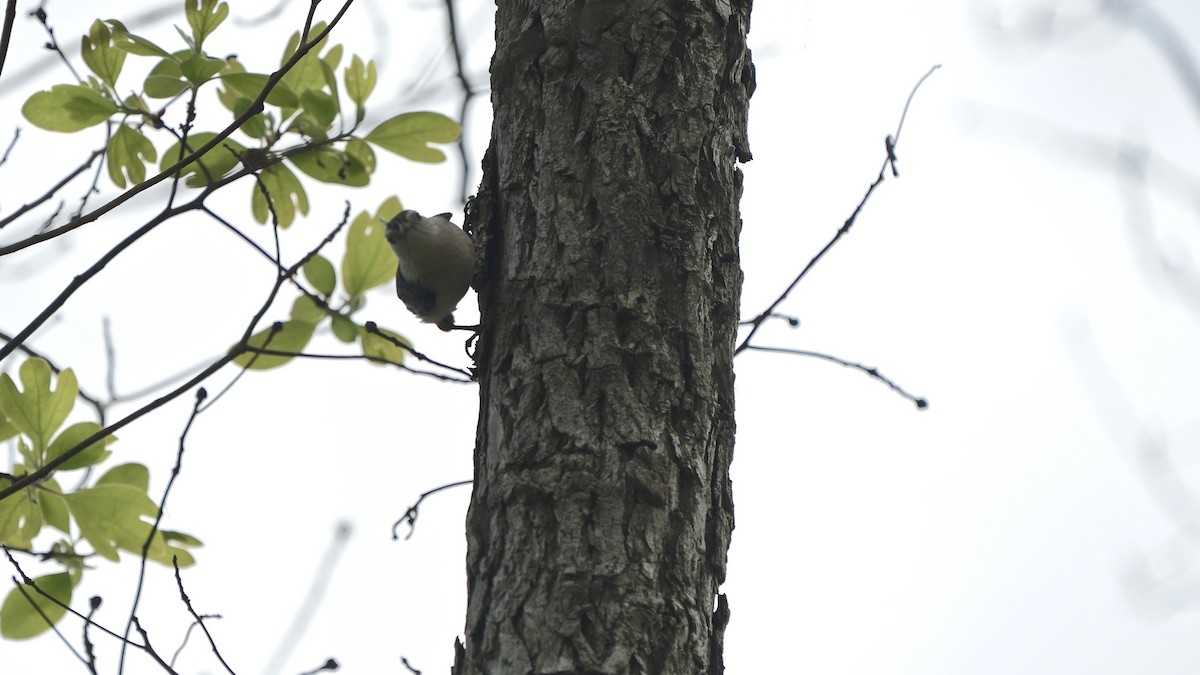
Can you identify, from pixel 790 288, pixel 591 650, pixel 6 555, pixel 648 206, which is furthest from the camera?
pixel 790 288

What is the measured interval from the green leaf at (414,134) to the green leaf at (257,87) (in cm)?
19

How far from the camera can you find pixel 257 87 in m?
1.99

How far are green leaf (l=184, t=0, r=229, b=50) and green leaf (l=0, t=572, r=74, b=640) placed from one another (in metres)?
1.06

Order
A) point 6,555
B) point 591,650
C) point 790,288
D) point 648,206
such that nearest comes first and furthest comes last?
point 591,650 → point 648,206 → point 6,555 → point 790,288

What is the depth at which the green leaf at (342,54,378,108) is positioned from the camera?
2105mm

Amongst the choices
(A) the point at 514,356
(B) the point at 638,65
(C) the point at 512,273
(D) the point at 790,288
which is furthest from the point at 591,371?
(D) the point at 790,288

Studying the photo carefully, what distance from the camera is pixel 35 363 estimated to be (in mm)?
1885

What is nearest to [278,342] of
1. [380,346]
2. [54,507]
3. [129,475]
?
[380,346]

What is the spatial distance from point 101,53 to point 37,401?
680 millimetres

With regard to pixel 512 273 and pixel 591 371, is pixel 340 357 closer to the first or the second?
pixel 512 273

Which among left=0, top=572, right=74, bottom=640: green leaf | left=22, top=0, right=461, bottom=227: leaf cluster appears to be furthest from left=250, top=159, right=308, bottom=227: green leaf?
left=0, top=572, right=74, bottom=640: green leaf

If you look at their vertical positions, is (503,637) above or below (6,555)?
below

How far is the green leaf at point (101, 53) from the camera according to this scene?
1.93 meters

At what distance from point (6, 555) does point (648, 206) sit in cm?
131
